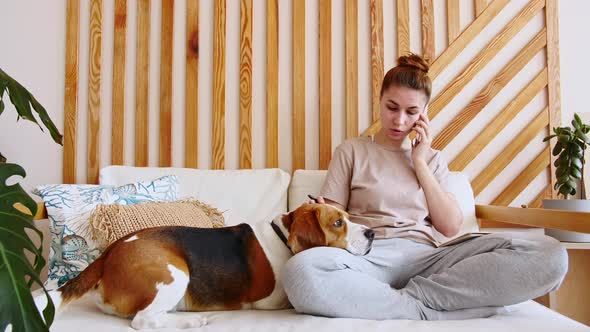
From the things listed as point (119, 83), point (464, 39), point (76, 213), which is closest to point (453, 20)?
point (464, 39)

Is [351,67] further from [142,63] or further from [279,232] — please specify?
[279,232]

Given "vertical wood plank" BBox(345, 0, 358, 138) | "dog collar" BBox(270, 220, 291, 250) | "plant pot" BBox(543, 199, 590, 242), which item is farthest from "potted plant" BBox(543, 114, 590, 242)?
"dog collar" BBox(270, 220, 291, 250)

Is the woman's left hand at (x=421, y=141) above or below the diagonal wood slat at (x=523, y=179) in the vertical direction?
above

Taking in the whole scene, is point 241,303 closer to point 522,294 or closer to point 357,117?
point 522,294

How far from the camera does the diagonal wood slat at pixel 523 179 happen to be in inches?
81.5

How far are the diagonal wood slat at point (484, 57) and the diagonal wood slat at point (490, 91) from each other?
0.08 meters

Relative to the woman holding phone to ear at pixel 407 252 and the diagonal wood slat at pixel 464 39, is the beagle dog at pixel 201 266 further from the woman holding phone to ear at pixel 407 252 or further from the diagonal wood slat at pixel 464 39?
the diagonal wood slat at pixel 464 39

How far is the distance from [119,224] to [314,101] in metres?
1.02

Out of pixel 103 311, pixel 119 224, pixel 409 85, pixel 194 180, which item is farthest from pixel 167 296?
pixel 409 85

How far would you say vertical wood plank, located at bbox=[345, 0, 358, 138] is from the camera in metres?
2.05

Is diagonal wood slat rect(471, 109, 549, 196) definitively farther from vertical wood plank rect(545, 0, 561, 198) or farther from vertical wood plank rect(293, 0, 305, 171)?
vertical wood plank rect(293, 0, 305, 171)

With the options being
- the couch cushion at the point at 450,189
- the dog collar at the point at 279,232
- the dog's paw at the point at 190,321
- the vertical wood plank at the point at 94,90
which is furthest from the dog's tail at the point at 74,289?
the vertical wood plank at the point at 94,90

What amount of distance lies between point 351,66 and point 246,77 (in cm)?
45

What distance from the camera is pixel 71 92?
6.51 ft
